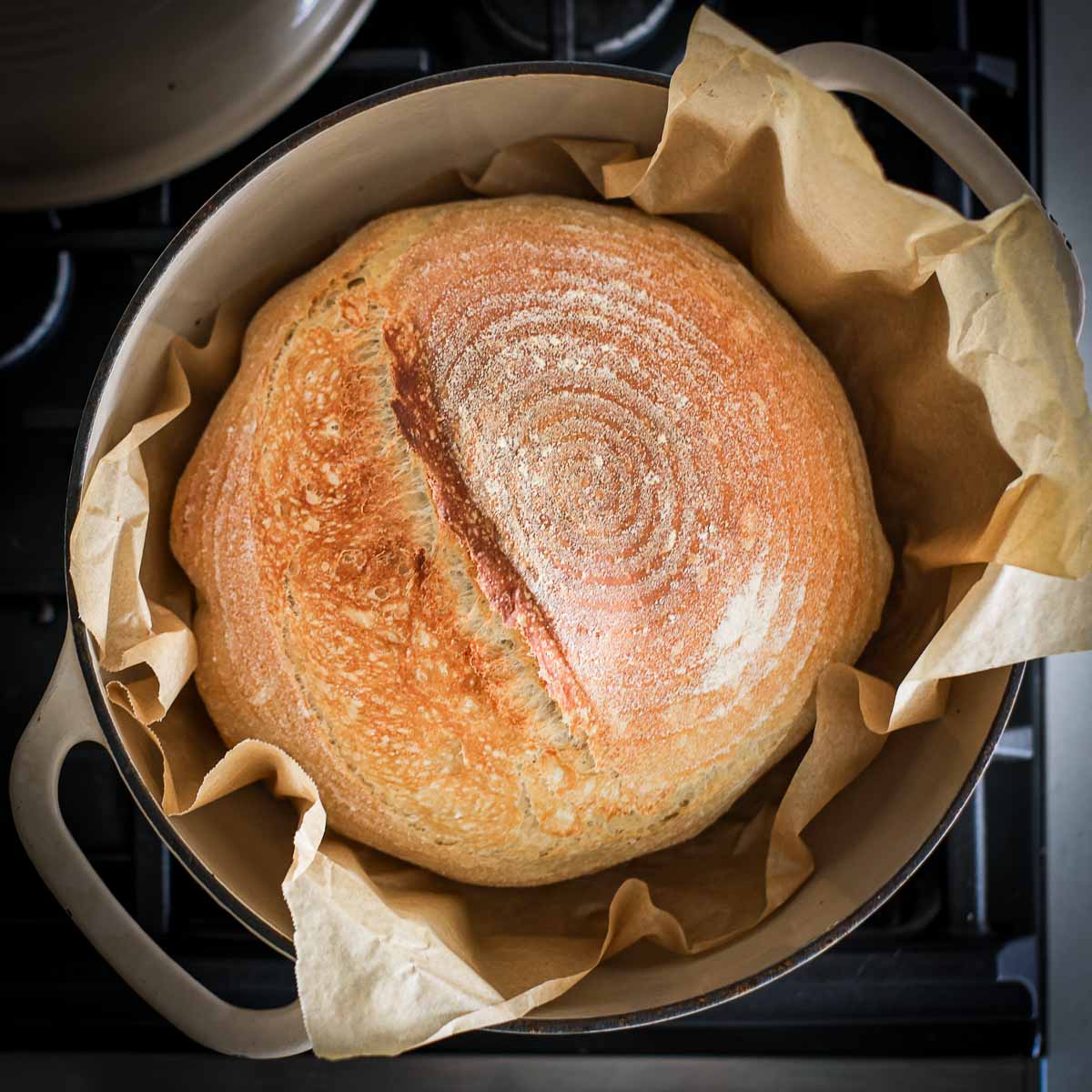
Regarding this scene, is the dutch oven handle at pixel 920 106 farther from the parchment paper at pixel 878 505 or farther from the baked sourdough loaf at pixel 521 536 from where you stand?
the baked sourdough loaf at pixel 521 536

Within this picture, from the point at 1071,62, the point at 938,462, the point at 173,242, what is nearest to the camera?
the point at 173,242

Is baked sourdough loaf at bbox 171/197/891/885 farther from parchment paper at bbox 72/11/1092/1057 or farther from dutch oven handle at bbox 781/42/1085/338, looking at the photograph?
dutch oven handle at bbox 781/42/1085/338

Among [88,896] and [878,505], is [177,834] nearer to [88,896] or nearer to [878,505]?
[88,896]

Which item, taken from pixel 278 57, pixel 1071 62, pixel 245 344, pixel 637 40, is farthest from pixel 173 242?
pixel 1071 62

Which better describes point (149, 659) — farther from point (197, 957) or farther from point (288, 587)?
point (197, 957)

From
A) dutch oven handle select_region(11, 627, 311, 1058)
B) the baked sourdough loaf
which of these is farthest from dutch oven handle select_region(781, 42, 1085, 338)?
dutch oven handle select_region(11, 627, 311, 1058)
